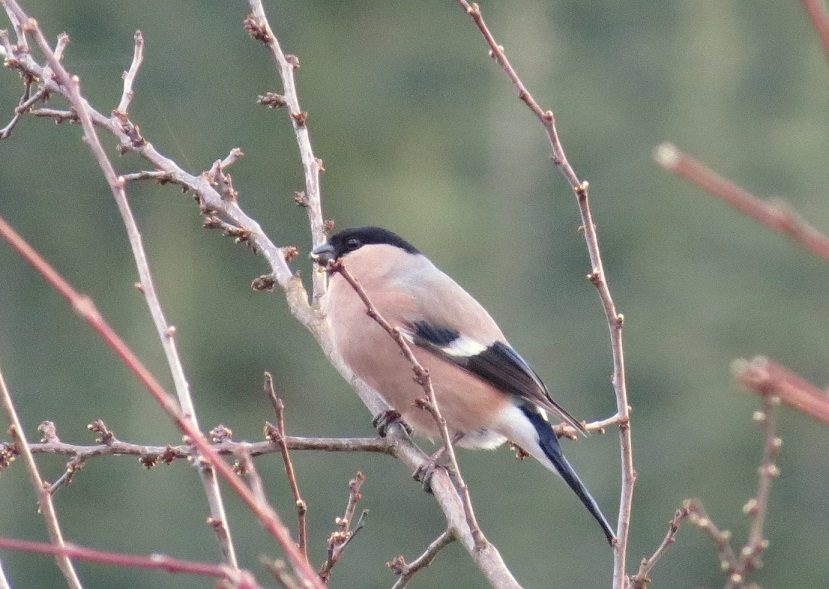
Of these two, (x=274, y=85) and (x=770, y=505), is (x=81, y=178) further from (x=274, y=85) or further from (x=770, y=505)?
(x=770, y=505)

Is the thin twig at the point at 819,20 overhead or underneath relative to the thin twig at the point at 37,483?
overhead

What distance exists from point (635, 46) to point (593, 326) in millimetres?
4745

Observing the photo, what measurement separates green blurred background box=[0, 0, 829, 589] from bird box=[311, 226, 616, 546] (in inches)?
430

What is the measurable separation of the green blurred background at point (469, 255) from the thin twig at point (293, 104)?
11.9 m

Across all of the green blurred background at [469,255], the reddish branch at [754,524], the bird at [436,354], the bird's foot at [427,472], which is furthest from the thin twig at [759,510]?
the green blurred background at [469,255]

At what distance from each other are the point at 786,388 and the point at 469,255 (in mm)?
16048

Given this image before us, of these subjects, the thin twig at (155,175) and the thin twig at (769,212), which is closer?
the thin twig at (769,212)

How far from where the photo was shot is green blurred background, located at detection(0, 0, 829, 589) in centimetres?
1620

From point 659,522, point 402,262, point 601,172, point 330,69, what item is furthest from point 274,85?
point 402,262

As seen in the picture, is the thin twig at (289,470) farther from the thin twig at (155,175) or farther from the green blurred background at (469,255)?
the green blurred background at (469,255)

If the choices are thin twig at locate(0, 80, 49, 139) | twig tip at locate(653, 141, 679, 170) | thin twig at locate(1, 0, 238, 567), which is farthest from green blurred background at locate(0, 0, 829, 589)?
twig tip at locate(653, 141, 679, 170)

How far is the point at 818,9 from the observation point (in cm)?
103

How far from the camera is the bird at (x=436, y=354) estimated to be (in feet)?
11.7

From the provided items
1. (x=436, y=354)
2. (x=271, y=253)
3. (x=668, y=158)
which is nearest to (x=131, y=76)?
(x=271, y=253)
